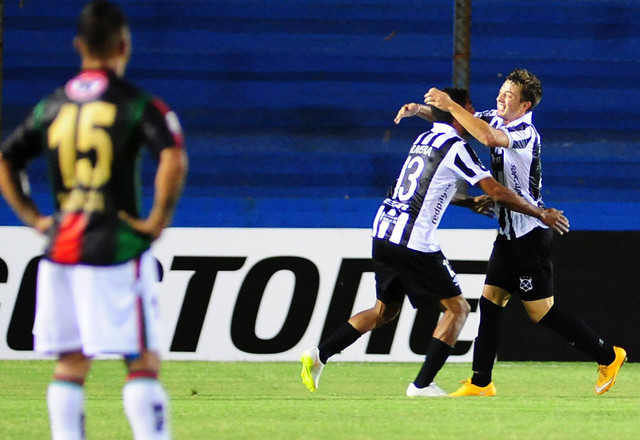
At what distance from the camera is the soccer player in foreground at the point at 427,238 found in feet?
21.8

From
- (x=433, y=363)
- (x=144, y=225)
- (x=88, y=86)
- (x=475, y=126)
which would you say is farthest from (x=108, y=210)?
(x=433, y=363)

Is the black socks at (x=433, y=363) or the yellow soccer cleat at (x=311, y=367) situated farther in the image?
the yellow soccer cleat at (x=311, y=367)

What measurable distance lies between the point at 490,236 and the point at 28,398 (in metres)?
3.66

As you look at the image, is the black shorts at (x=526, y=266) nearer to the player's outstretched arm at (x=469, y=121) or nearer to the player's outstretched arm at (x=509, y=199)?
the player's outstretched arm at (x=509, y=199)

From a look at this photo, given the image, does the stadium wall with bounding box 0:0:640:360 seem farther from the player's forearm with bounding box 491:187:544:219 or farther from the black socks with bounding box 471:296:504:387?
the player's forearm with bounding box 491:187:544:219

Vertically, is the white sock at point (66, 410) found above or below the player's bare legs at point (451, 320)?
above

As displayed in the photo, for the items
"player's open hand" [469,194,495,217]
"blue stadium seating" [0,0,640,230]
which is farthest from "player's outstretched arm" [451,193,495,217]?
"blue stadium seating" [0,0,640,230]

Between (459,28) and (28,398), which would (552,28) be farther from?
(28,398)

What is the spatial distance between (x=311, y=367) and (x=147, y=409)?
3.23 metres

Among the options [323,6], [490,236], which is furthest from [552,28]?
[490,236]

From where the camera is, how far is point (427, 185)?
6773 millimetres

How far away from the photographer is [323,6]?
37.6 feet

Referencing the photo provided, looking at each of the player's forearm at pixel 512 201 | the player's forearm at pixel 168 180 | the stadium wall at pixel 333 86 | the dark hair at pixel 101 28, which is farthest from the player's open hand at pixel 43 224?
the stadium wall at pixel 333 86

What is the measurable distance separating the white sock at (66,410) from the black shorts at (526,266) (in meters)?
3.50
